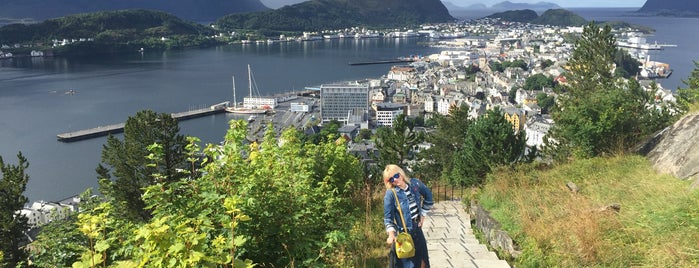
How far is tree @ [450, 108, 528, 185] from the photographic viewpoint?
5.64m

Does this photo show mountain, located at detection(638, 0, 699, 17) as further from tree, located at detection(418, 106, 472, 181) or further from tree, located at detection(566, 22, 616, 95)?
tree, located at detection(418, 106, 472, 181)

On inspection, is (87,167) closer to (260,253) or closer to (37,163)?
(37,163)

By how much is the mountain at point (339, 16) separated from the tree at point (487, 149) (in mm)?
68415

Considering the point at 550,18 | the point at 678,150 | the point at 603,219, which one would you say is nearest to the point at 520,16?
the point at 550,18

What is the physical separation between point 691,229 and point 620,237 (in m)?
0.28

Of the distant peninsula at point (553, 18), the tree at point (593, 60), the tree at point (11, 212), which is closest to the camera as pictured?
the tree at point (11, 212)

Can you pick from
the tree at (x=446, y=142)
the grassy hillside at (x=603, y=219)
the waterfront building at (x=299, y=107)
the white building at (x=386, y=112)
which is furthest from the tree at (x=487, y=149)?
the waterfront building at (x=299, y=107)

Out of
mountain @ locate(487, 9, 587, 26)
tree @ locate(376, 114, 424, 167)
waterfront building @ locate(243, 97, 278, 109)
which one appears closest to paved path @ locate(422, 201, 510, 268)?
tree @ locate(376, 114, 424, 167)

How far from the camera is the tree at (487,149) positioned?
5.64m

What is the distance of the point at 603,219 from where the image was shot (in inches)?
91.0

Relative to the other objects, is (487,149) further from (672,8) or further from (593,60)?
(672,8)

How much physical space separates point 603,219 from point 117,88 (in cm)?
3374

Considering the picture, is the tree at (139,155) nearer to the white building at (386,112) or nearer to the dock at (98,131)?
the dock at (98,131)

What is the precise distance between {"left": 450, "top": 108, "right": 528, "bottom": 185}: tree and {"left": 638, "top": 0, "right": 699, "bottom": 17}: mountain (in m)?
125
